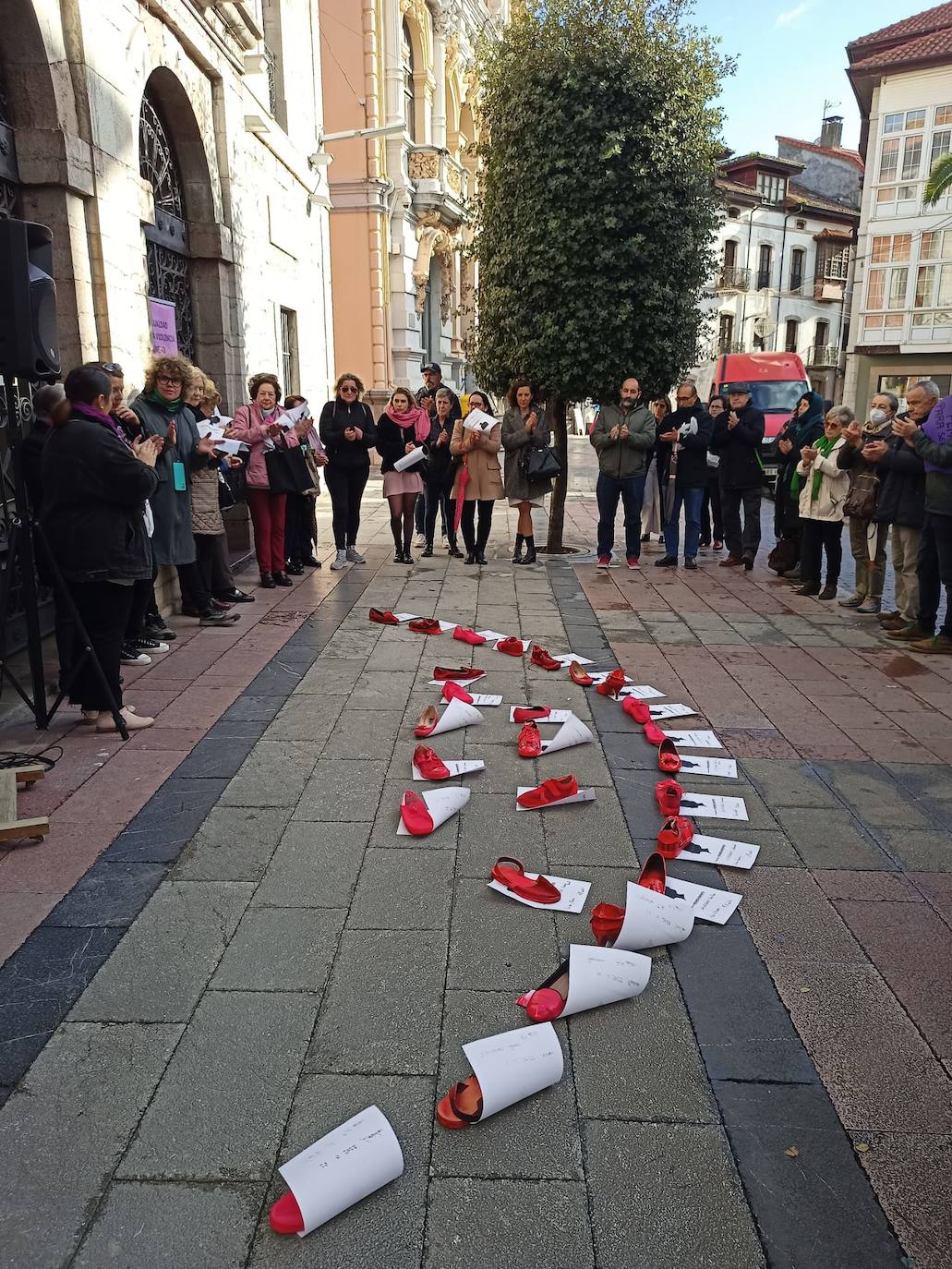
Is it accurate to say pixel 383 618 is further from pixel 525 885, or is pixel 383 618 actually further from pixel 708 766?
pixel 525 885

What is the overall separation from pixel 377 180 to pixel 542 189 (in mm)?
12462

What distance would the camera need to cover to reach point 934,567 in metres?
7.21

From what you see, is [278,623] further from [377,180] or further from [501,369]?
[377,180]

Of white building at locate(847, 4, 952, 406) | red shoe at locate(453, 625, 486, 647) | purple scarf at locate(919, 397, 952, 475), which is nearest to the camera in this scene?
purple scarf at locate(919, 397, 952, 475)

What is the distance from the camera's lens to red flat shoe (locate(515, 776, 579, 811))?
429cm

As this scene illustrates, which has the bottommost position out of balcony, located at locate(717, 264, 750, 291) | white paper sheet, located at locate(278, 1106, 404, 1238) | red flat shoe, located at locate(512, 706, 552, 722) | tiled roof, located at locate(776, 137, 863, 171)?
red flat shoe, located at locate(512, 706, 552, 722)

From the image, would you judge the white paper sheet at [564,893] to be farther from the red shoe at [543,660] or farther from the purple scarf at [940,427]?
the purple scarf at [940,427]

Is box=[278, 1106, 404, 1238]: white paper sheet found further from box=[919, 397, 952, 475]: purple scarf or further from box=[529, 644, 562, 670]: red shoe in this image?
box=[919, 397, 952, 475]: purple scarf

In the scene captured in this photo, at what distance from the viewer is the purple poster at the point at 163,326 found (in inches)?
320

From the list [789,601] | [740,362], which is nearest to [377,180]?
[740,362]

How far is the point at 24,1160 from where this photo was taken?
2.27 metres

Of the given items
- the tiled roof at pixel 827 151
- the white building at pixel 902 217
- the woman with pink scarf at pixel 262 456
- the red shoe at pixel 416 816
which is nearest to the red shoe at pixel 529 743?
the red shoe at pixel 416 816

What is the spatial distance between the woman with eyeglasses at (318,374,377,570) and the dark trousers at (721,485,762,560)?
3.87m

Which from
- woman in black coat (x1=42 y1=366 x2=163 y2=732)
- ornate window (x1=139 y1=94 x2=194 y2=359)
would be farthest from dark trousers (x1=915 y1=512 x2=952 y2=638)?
ornate window (x1=139 y1=94 x2=194 y2=359)
